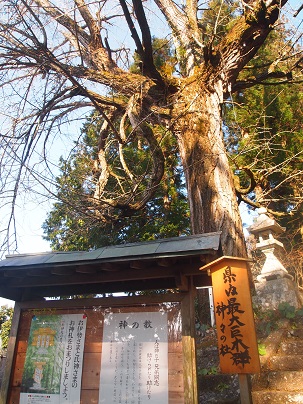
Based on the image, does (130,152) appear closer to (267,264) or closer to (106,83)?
(106,83)

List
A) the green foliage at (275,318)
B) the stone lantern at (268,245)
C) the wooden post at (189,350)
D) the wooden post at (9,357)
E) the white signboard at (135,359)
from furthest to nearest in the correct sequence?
the stone lantern at (268,245), the green foliage at (275,318), the wooden post at (9,357), the white signboard at (135,359), the wooden post at (189,350)

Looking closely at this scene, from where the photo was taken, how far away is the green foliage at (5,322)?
50.4ft

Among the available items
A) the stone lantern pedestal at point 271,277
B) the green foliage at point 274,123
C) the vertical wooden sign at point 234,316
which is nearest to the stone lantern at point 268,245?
the stone lantern pedestal at point 271,277

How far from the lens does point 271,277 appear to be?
6.38 meters

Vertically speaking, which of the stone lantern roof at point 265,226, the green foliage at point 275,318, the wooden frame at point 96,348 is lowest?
the wooden frame at point 96,348

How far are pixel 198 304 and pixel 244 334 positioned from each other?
2884 millimetres

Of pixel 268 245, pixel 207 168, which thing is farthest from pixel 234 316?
pixel 268 245

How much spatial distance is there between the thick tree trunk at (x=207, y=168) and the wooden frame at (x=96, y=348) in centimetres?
162

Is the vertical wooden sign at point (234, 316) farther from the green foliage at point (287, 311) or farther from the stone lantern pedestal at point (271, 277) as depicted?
the stone lantern pedestal at point (271, 277)

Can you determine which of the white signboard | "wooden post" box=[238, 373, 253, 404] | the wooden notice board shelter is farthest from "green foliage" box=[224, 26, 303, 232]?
"wooden post" box=[238, 373, 253, 404]

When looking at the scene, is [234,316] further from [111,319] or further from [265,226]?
[265,226]

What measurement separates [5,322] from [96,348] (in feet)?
51.1

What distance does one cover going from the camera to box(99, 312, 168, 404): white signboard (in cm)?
275

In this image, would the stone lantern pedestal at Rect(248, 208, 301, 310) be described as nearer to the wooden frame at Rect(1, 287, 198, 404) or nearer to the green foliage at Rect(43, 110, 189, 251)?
the green foliage at Rect(43, 110, 189, 251)
